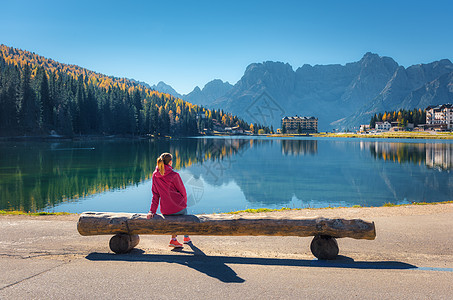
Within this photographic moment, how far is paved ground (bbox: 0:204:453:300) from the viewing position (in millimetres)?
6953

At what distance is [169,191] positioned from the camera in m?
9.93

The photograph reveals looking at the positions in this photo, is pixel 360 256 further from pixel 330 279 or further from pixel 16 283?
pixel 16 283

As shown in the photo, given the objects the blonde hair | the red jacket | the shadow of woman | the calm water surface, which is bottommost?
the calm water surface

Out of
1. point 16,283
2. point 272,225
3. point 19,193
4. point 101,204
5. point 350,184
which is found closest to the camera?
point 16,283

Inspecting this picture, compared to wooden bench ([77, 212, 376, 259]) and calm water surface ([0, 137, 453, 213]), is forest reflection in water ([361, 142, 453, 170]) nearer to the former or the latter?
calm water surface ([0, 137, 453, 213])

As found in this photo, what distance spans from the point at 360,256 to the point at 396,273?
1.56 metres

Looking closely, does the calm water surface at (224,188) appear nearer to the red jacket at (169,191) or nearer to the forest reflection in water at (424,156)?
the forest reflection in water at (424,156)

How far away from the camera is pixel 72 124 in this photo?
5428 inches

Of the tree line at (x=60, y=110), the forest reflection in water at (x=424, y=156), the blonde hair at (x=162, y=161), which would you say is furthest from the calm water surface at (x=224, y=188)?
the tree line at (x=60, y=110)

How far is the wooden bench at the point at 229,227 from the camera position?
911cm

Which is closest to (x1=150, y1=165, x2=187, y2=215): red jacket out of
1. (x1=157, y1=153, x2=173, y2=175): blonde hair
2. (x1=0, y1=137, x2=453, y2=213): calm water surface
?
(x1=157, y1=153, x2=173, y2=175): blonde hair

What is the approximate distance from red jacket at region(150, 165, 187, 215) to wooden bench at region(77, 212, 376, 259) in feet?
1.02

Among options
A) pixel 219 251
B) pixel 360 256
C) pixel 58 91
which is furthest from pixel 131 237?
pixel 58 91

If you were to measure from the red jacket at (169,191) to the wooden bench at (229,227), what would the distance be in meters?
0.31
